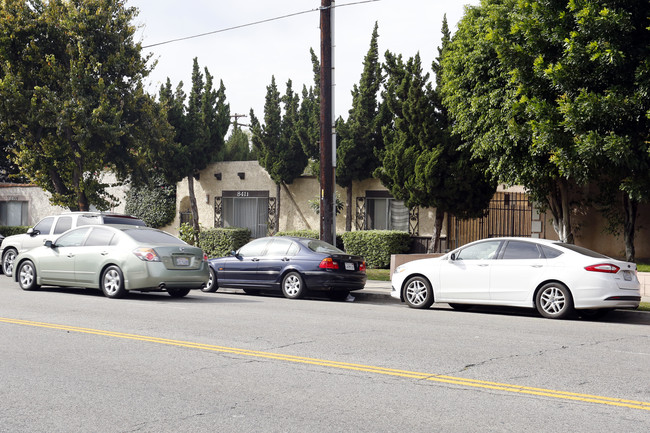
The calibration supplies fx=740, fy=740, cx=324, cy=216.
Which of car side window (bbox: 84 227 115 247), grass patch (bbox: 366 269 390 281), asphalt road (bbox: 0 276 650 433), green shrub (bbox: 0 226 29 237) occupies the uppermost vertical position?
green shrub (bbox: 0 226 29 237)

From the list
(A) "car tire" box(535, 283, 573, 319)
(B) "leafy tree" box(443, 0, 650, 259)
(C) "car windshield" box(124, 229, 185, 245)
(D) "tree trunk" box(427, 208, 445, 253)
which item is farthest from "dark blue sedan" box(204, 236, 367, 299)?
(D) "tree trunk" box(427, 208, 445, 253)

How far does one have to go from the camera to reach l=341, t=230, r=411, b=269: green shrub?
23547 millimetres

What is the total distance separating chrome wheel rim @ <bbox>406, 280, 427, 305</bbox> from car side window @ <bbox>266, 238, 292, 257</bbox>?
10.5 feet

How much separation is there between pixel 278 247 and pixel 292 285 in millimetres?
1020

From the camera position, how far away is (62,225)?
19.2m

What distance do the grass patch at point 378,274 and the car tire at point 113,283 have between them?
844 cm

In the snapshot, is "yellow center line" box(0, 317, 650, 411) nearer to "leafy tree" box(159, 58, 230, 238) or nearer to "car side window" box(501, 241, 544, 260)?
"car side window" box(501, 241, 544, 260)

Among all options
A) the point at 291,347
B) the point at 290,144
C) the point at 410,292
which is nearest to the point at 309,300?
the point at 410,292

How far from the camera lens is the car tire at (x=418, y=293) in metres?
14.4

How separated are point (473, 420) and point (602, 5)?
12478mm

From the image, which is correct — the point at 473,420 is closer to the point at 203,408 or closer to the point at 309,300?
the point at 203,408

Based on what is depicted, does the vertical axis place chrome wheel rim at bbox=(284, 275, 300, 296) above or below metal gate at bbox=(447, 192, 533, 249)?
below

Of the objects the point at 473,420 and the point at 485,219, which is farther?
the point at 485,219

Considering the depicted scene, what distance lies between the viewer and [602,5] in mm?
15594
